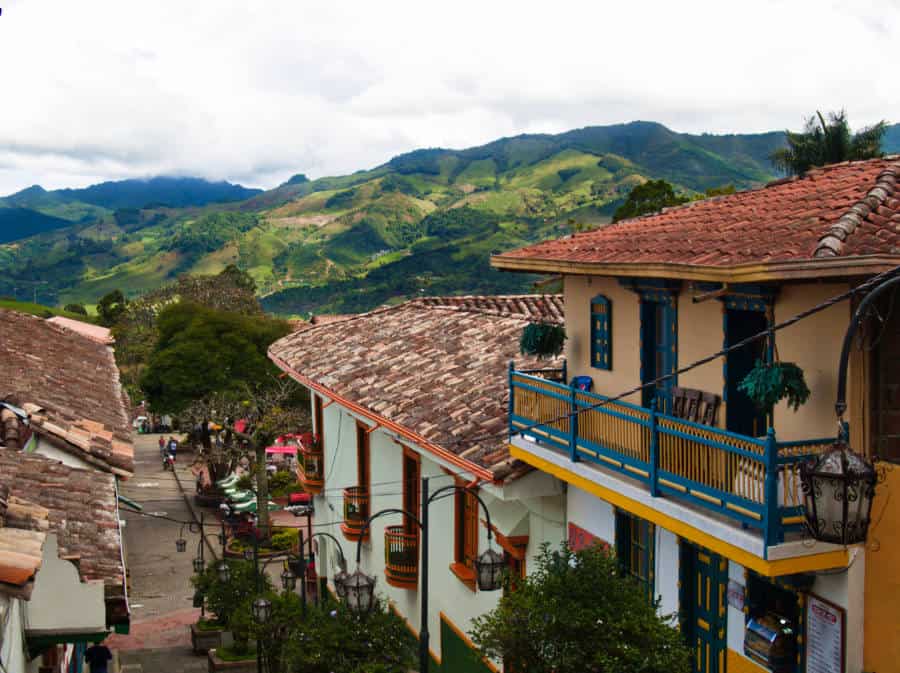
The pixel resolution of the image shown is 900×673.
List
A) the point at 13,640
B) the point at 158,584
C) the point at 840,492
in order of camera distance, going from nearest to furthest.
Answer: the point at 840,492 → the point at 13,640 → the point at 158,584

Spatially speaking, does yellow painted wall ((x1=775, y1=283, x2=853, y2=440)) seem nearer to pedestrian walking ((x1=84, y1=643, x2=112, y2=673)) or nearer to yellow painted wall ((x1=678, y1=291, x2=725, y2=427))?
yellow painted wall ((x1=678, y1=291, x2=725, y2=427))

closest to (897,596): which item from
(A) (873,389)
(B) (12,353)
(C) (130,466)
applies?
(A) (873,389)

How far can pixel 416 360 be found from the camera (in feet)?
56.2

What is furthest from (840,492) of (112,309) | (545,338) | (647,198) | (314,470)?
(112,309)

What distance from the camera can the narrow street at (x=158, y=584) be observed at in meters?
22.2

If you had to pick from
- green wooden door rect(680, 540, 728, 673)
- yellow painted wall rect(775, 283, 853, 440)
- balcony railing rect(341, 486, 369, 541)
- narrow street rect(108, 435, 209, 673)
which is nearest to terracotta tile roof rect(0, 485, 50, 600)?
yellow painted wall rect(775, 283, 853, 440)

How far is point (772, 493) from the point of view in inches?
265

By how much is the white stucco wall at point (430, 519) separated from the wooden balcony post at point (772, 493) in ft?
14.5

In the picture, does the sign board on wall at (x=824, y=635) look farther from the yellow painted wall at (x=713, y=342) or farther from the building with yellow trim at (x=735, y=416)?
the yellow painted wall at (x=713, y=342)

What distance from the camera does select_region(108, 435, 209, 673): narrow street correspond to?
872 inches

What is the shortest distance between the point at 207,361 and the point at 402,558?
76.0ft

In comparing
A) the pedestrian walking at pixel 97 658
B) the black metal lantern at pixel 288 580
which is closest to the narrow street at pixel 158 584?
the black metal lantern at pixel 288 580

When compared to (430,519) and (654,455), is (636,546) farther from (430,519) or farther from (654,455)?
(430,519)

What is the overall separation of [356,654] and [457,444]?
8.78ft
